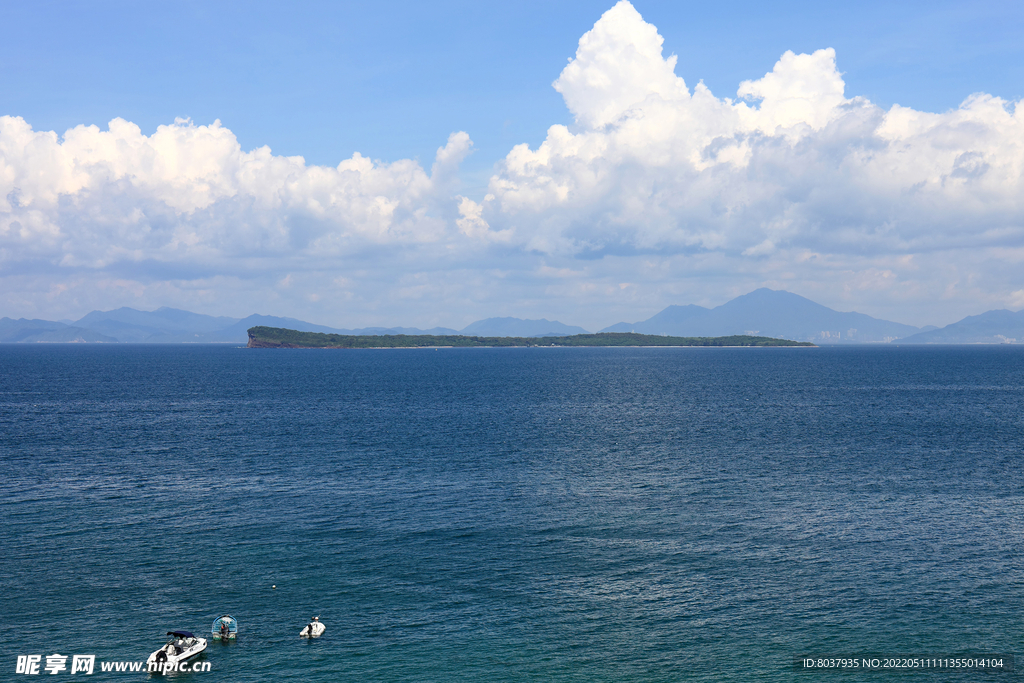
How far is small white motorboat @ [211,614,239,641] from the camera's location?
4609 cm

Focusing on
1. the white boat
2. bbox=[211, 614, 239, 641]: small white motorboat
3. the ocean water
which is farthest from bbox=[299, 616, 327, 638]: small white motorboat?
the white boat

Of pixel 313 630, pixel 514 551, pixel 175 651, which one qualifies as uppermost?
pixel 514 551

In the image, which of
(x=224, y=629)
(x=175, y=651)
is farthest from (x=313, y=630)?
(x=175, y=651)

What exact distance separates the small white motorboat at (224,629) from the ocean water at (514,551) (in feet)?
1.96

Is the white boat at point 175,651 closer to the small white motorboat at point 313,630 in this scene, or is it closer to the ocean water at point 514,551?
the ocean water at point 514,551

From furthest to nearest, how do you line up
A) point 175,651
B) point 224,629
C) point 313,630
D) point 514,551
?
1. point 514,551
2. point 313,630
3. point 224,629
4. point 175,651

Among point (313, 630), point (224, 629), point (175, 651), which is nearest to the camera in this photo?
point (175, 651)

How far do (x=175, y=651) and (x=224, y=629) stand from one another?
12.1ft

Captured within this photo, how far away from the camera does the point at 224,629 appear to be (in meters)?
46.3

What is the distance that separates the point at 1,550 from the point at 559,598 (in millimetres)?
50279

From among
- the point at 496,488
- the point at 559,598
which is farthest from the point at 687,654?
the point at 496,488

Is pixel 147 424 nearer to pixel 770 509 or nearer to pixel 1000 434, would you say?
pixel 770 509

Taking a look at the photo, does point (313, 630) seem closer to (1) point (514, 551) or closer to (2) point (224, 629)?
(2) point (224, 629)

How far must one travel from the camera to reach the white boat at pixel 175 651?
42.7 meters
